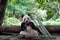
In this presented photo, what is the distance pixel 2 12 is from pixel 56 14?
4025 millimetres

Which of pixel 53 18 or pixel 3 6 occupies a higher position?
pixel 3 6

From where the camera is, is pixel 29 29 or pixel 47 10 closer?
pixel 29 29

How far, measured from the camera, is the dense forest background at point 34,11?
24.0ft

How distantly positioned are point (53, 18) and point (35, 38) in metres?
6.30

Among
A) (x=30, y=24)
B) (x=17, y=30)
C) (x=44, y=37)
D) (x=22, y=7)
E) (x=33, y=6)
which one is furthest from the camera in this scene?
(x=33, y=6)

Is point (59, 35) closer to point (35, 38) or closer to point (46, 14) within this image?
point (35, 38)

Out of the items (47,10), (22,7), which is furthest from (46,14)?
(22,7)

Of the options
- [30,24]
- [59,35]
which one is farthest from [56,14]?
[30,24]

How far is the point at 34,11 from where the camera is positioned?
8.02 m

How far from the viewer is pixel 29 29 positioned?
3.65 meters

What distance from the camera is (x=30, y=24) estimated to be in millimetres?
3643

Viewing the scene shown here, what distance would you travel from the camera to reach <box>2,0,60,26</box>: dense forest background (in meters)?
7.31

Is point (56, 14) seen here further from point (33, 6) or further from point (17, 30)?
point (17, 30)

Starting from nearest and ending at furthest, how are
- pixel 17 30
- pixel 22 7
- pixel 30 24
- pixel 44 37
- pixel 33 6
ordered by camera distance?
pixel 44 37, pixel 30 24, pixel 17 30, pixel 22 7, pixel 33 6
